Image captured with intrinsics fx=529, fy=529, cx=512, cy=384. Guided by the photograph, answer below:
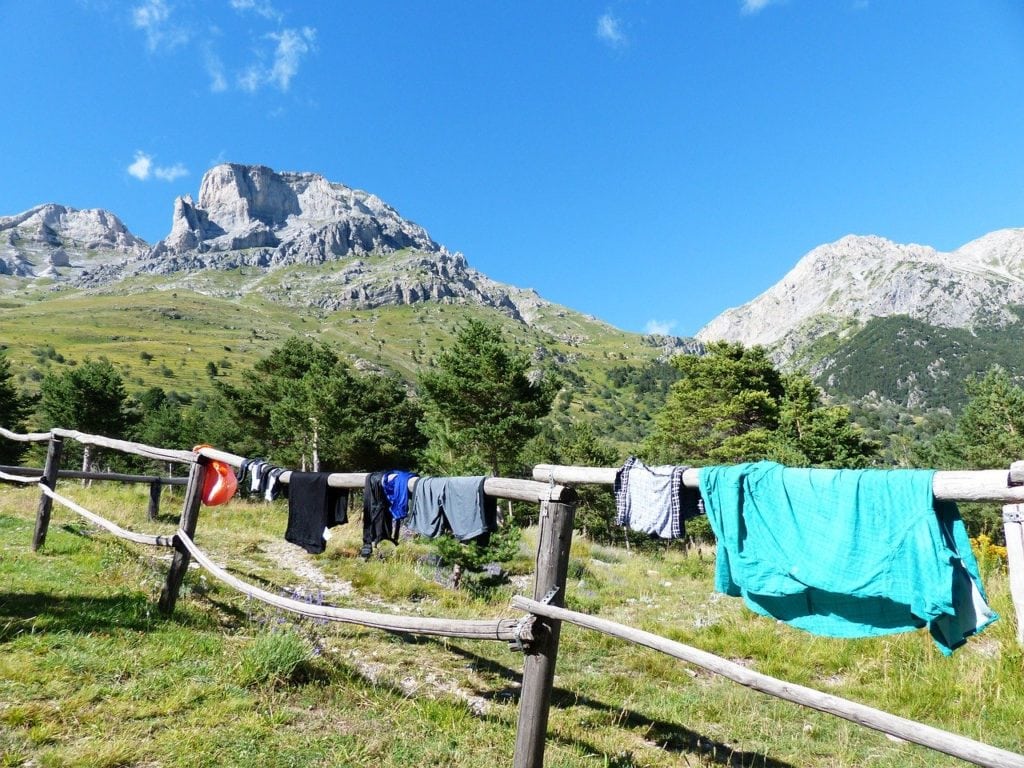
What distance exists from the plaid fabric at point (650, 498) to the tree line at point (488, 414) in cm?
1420

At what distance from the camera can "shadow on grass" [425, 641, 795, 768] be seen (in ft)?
15.7

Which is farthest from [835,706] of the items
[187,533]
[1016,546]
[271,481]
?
[187,533]

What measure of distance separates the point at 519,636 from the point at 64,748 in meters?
3.27

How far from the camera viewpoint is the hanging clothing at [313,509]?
6.57 metres

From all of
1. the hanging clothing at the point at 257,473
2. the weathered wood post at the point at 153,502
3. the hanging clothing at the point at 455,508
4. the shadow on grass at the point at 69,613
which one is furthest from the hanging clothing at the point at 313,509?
the weathered wood post at the point at 153,502

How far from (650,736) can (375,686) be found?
2786mm

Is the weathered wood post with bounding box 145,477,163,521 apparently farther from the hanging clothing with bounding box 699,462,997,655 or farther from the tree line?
the hanging clothing with bounding box 699,462,997,655

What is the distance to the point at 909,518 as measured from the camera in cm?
324

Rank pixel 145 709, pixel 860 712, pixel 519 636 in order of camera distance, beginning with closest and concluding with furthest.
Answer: pixel 860 712 → pixel 519 636 → pixel 145 709

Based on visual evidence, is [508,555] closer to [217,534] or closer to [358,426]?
[217,534]

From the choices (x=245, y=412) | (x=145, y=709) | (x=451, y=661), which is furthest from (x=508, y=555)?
(x=245, y=412)

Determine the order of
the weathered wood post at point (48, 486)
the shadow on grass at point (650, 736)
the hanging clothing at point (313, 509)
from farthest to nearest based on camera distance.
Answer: the weathered wood post at point (48, 486) → the hanging clothing at point (313, 509) → the shadow on grass at point (650, 736)

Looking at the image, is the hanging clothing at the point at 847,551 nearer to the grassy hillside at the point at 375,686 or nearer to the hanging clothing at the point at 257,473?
the grassy hillside at the point at 375,686

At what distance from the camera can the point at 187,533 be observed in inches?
259
